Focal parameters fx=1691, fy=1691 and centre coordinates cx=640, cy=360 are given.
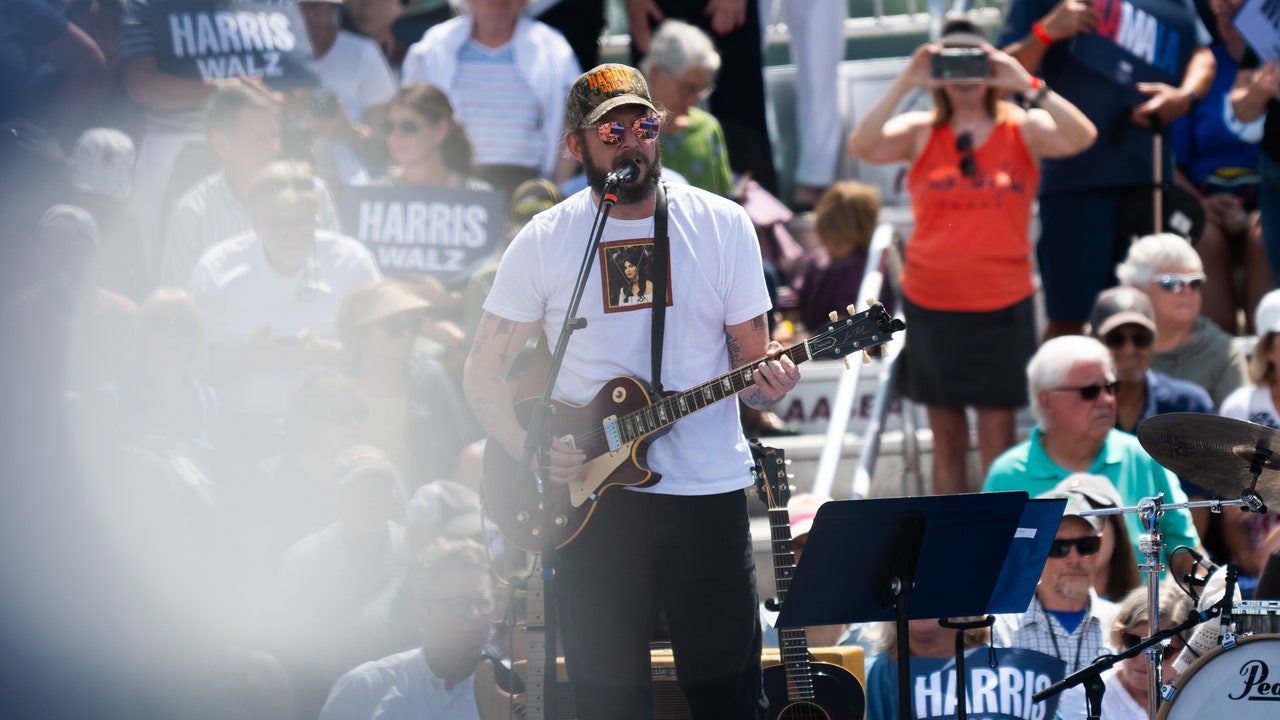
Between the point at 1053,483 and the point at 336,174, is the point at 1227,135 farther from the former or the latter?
the point at 336,174

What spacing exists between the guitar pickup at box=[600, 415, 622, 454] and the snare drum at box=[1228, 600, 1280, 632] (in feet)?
5.84

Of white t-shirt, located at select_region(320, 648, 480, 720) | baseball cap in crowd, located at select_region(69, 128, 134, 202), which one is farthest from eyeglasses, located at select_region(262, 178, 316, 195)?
white t-shirt, located at select_region(320, 648, 480, 720)

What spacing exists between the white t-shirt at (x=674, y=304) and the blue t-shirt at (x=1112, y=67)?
3995 millimetres

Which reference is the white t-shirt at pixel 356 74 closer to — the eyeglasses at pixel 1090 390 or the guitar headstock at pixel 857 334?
the eyeglasses at pixel 1090 390

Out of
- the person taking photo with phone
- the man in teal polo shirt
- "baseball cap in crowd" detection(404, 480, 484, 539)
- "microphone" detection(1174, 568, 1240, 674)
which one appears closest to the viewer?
"microphone" detection(1174, 568, 1240, 674)

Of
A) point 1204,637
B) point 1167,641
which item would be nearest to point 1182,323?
point 1167,641

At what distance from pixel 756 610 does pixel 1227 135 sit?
5.64 meters

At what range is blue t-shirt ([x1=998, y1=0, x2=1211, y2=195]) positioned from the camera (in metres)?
8.19

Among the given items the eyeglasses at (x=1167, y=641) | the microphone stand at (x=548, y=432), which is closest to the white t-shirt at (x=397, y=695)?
the microphone stand at (x=548, y=432)

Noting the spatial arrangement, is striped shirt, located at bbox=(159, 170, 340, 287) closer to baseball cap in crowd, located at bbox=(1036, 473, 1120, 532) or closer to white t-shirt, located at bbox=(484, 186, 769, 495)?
white t-shirt, located at bbox=(484, 186, 769, 495)

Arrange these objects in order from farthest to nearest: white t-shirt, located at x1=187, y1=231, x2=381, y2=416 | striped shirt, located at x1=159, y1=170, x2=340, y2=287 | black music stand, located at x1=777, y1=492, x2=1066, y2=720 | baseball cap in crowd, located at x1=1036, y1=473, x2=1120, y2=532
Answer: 1. striped shirt, located at x1=159, y1=170, x2=340, y2=287
2. white t-shirt, located at x1=187, y1=231, x2=381, y2=416
3. baseball cap in crowd, located at x1=1036, y1=473, x2=1120, y2=532
4. black music stand, located at x1=777, y1=492, x2=1066, y2=720

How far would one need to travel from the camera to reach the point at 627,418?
15.1 ft

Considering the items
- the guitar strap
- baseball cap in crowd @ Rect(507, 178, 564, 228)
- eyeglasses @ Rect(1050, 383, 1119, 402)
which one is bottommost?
eyeglasses @ Rect(1050, 383, 1119, 402)

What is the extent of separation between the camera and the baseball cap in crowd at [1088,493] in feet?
19.4
